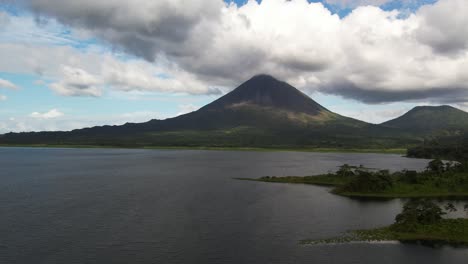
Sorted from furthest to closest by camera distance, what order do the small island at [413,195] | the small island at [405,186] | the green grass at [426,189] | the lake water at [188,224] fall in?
the small island at [405,186], the green grass at [426,189], the small island at [413,195], the lake water at [188,224]

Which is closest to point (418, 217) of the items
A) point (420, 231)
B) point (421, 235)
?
point (420, 231)

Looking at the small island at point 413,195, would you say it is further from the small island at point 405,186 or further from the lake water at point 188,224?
the lake water at point 188,224

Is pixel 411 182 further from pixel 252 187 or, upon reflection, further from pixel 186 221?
pixel 186 221

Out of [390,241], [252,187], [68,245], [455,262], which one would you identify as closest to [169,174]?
[252,187]

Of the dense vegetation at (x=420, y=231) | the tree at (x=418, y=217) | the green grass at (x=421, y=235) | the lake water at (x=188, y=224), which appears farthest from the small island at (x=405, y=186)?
the green grass at (x=421, y=235)

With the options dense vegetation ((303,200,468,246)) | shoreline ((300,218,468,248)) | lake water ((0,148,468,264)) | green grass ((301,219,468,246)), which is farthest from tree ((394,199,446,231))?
lake water ((0,148,468,264))

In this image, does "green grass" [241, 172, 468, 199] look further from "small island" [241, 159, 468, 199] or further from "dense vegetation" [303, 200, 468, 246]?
"dense vegetation" [303, 200, 468, 246]

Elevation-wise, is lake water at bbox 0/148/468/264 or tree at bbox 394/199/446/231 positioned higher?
tree at bbox 394/199/446/231

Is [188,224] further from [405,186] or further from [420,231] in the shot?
[405,186]
